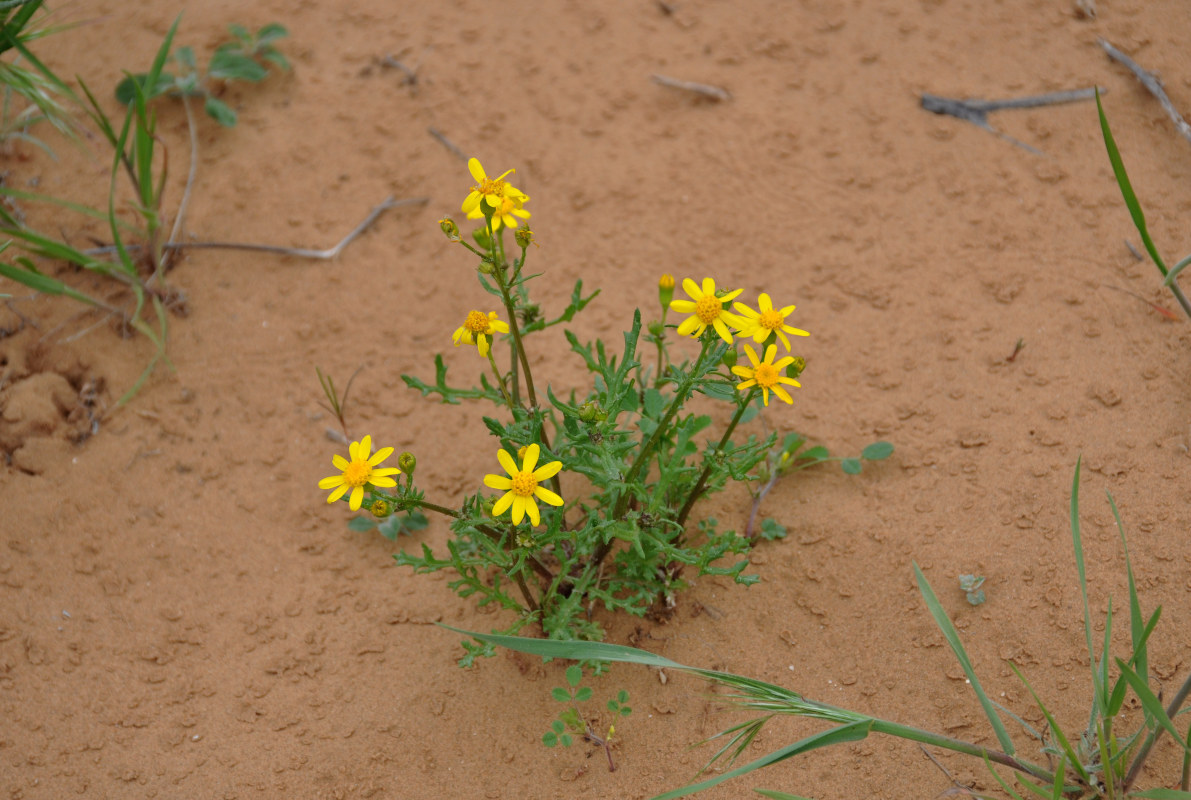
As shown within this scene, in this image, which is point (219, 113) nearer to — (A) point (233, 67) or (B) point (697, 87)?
(A) point (233, 67)

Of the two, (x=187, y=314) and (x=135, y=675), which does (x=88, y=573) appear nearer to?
(x=135, y=675)

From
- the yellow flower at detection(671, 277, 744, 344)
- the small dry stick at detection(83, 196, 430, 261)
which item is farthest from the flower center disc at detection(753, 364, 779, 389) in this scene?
the small dry stick at detection(83, 196, 430, 261)

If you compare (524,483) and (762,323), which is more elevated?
(762,323)

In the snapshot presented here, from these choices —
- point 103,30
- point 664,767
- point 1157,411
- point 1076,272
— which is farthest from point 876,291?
point 103,30

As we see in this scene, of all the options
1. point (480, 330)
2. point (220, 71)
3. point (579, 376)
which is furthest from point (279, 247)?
point (480, 330)

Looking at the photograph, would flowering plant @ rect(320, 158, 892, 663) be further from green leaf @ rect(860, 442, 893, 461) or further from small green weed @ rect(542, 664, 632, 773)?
green leaf @ rect(860, 442, 893, 461)

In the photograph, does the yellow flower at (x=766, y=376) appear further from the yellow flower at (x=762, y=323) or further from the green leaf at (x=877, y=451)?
the green leaf at (x=877, y=451)
